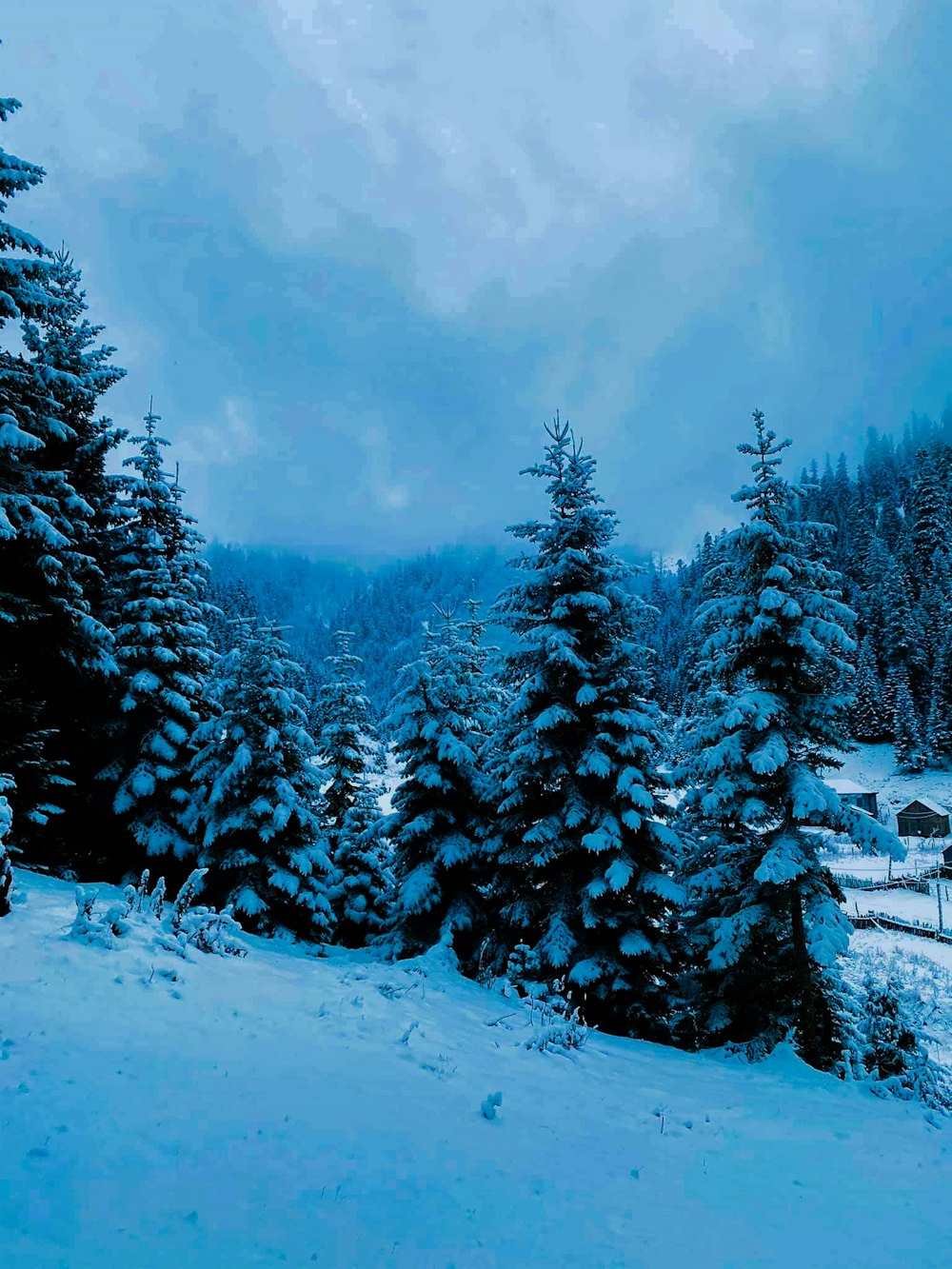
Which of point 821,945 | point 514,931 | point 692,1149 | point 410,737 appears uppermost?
point 410,737

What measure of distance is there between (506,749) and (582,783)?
192 cm

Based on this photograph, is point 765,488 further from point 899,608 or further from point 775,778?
point 899,608

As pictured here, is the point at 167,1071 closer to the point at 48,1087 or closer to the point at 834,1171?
the point at 48,1087

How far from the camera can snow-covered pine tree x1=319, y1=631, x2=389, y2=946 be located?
66.8 feet

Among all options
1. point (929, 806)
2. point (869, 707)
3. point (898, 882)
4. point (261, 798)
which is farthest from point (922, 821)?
point (261, 798)

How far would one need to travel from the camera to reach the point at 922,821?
2210 inches

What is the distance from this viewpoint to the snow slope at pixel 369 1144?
405 cm

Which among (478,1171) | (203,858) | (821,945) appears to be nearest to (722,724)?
(821,945)

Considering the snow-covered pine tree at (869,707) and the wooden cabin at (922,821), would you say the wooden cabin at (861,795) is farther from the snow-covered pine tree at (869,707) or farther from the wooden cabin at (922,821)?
the snow-covered pine tree at (869,707)

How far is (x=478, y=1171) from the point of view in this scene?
5332 mm

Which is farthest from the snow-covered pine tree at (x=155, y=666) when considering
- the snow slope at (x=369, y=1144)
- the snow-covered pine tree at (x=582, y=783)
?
the snow-covered pine tree at (x=582, y=783)

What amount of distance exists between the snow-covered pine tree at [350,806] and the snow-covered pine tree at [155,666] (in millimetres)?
4355

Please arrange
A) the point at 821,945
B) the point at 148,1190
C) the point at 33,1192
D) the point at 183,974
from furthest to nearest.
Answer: the point at 821,945, the point at 183,974, the point at 148,1190, the point at 33,1192

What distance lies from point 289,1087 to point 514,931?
9411 mm
